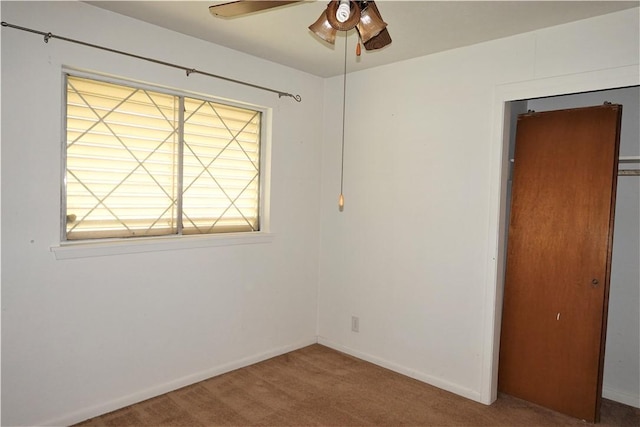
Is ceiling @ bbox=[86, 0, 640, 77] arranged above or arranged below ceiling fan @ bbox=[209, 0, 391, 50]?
above

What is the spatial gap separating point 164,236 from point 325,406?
5.29 feet

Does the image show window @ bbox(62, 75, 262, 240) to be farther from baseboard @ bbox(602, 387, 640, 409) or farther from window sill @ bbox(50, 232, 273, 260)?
baseboard @ bbox(602, 387, 640, 409)

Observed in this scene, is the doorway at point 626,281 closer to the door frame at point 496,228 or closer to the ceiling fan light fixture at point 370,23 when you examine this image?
the door frame at point 496,228

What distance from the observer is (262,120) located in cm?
→ 361

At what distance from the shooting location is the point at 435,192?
323 centimetres

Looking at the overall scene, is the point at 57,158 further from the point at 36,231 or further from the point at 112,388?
the point at 112,388

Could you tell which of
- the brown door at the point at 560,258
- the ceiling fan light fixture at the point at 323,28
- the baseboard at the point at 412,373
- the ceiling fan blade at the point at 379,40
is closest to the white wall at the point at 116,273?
the baseboard at the point at 412,373

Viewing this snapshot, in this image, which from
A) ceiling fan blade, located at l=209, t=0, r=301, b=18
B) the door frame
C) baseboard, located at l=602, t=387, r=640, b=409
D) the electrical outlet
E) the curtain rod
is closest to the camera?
ceiling fan blade, located at l=209, t=0, r=301, b=18

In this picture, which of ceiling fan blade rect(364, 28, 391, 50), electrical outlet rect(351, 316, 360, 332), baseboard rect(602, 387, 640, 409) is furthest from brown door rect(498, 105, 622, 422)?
ceiling fan blade rect(364, 28, 391, 50)

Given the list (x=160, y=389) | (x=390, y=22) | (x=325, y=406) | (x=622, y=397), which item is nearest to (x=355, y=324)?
(x=325, y=406)

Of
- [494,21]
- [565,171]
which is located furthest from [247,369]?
[494,21]

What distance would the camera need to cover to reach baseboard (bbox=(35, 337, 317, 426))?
254 centimetres

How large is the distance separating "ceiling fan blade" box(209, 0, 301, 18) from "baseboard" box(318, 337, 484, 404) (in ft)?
9.02

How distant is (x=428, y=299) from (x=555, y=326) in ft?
2.82
